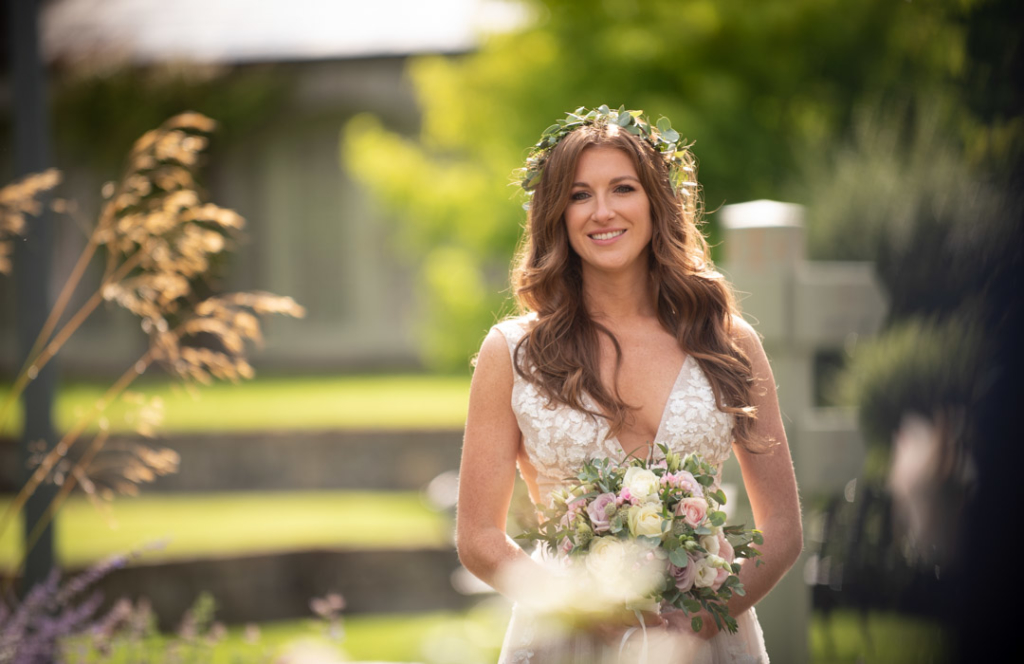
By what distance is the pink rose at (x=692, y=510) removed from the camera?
206 cm

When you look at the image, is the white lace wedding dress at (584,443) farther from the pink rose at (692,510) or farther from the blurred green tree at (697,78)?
the blurred green tree at (697,78)

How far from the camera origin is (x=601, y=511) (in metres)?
2.07

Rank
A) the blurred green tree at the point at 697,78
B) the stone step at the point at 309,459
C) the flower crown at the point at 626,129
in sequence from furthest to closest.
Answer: the stone step at the point at 309,459 → the blurred green tree at the point at 697,78 → the flower crown at the point at 626,129

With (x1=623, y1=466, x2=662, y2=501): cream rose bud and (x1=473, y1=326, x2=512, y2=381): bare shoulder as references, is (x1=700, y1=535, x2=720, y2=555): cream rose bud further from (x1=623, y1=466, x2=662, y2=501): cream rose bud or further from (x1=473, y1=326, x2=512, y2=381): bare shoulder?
(x1=473, y1=326, x2=512, y2=381): bare shoulder

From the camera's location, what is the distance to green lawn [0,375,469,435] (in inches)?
359

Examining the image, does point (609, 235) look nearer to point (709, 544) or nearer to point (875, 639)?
point (709, 544)

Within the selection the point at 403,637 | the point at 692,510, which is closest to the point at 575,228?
the point at 692,510

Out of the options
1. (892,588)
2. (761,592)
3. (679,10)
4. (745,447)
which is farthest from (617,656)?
(679,10)

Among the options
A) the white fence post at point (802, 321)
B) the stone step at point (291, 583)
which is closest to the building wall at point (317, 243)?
the stone step at point (291, 583)

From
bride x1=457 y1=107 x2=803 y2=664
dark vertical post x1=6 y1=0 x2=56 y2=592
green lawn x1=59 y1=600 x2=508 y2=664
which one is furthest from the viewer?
green lawn x1=59 y1=600 x2=508 y2=664

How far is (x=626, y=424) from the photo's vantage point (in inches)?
93.5

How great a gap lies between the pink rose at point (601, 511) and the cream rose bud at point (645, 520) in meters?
0.05

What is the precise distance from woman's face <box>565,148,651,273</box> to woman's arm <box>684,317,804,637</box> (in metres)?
0.46

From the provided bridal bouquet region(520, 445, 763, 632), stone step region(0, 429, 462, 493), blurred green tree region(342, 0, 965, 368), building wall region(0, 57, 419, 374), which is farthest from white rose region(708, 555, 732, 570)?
building wall region(0, 57, 419, 374)
